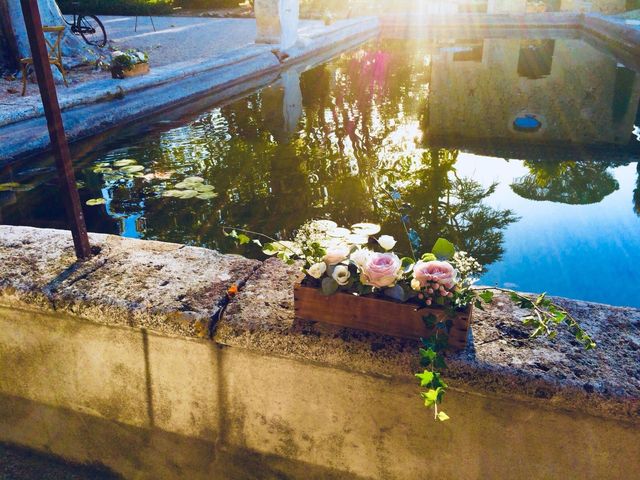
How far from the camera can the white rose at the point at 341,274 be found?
1492mm

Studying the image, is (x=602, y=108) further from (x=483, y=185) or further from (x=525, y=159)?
(x=483, y=185)

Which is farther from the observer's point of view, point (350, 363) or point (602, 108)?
point (602, 108)

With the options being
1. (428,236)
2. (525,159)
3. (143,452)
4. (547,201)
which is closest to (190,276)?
(143,452)

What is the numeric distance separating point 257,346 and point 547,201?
131 inches

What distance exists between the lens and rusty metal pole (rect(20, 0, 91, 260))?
164 centimetres

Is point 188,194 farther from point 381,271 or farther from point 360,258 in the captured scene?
point 381,271

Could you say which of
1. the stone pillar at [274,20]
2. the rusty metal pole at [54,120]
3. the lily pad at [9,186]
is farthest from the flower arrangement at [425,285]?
the stone pillar at [274,20]

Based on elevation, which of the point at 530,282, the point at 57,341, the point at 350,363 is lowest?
the point at 530,282

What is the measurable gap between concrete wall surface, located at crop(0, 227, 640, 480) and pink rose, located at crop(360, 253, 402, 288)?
166mm

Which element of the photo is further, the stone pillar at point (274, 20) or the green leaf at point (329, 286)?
the stone pillar at point (274, 20)

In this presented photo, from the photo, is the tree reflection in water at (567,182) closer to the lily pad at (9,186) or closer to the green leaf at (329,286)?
the green leaf at (329,286)

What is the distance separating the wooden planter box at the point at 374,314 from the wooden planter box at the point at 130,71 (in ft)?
22.3

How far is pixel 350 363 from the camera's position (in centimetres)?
149

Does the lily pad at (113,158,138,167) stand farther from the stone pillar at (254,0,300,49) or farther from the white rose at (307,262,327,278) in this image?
the stone pillar at (254,0,300,49)
